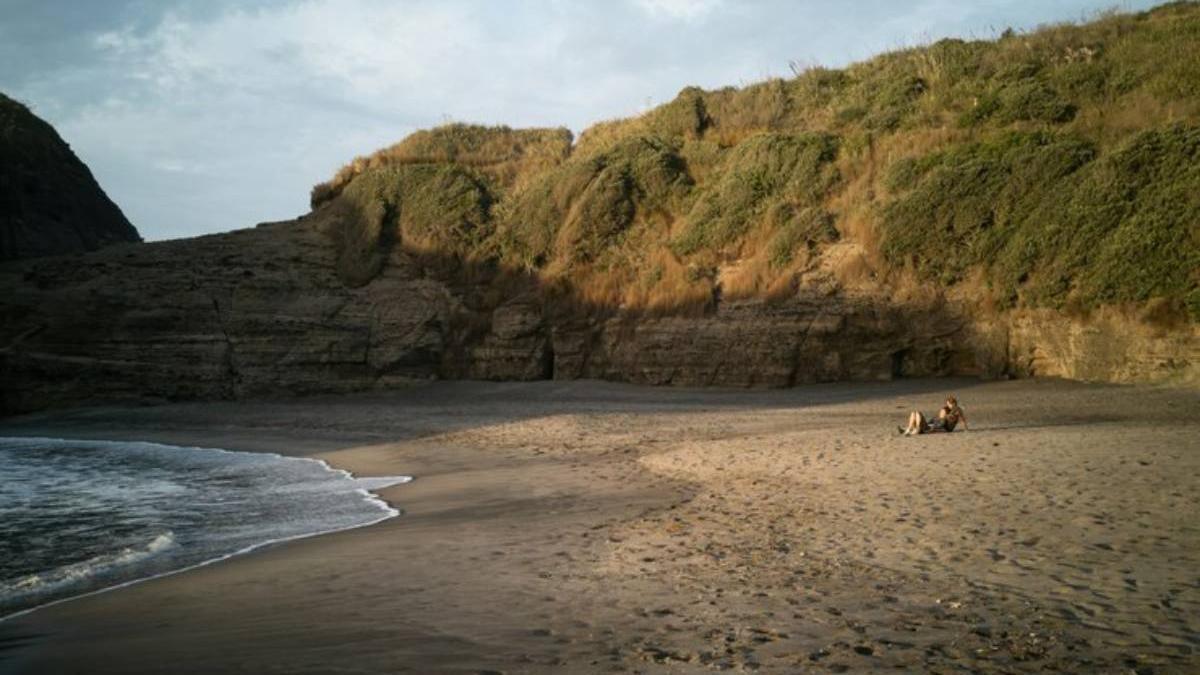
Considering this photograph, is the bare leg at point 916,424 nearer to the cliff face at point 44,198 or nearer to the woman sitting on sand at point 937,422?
the woman sitting on sand at point 937,422

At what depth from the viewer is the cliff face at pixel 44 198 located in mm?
30703

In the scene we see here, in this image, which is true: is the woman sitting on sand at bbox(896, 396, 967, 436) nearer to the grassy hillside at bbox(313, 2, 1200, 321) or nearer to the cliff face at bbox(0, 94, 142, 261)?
the grassy hillside at bbox(313, 2, 1200, 321)

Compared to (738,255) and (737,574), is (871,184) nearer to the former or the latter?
(738,255)

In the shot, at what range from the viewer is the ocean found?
673 cm

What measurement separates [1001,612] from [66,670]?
467cm

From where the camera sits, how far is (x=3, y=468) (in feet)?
47.7

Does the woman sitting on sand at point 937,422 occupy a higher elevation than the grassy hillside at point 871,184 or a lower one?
lower

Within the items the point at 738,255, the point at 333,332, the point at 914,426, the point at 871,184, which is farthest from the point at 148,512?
the point at 871,184

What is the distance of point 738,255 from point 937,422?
1142 cm

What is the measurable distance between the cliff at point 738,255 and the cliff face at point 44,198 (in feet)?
15.6

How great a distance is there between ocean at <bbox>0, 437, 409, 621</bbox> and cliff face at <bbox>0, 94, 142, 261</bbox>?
18.7m

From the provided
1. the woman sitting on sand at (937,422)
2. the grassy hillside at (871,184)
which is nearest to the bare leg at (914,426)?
the woman sitting on sand at (937,422)

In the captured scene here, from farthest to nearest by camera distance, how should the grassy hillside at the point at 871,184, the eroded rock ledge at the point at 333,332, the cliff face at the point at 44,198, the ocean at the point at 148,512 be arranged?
the cliff face at the point at 44,198, the eroded rock ledge at the point at 333,332, the grassy hillside at the point at 871,184, the ocean at the point at 148,512

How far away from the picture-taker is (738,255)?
2300cm
